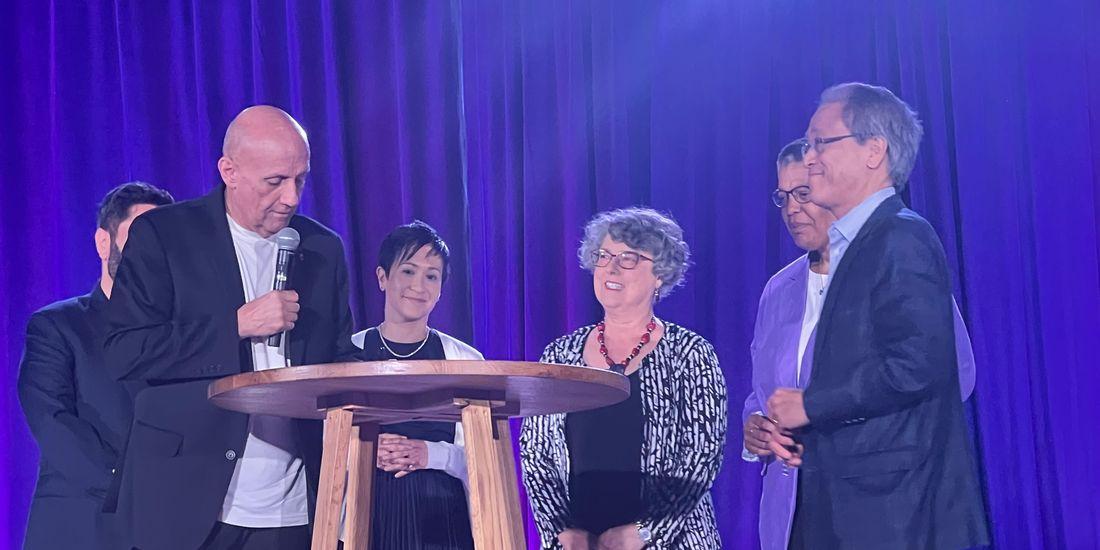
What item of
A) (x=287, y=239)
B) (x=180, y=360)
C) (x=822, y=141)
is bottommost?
(x=180, y=360)

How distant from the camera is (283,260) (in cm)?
240

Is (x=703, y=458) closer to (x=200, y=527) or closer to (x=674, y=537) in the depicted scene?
(x=674, y=537)

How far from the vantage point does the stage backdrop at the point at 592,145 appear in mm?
3859

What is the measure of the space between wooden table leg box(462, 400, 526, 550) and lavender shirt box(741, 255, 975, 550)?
1061 millimetres

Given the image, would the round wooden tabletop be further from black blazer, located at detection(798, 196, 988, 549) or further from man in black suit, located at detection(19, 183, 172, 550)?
→ man in black suit, located at detection(19, 183, 172, 550)

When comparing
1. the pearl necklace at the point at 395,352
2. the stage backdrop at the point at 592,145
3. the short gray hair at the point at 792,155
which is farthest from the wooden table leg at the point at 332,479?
the stage backdrop at the point at 592,145

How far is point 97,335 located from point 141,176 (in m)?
1.41

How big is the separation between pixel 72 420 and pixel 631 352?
63.0 inches

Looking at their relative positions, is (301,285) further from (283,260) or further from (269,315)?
(269,315)

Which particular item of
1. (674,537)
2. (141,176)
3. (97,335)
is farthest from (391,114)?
(674,537)

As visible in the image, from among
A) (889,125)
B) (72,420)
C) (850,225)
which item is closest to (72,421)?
(72,420)

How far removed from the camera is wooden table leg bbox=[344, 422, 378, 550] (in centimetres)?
212

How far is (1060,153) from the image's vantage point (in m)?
3.88

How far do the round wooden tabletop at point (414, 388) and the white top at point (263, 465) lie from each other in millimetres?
302
